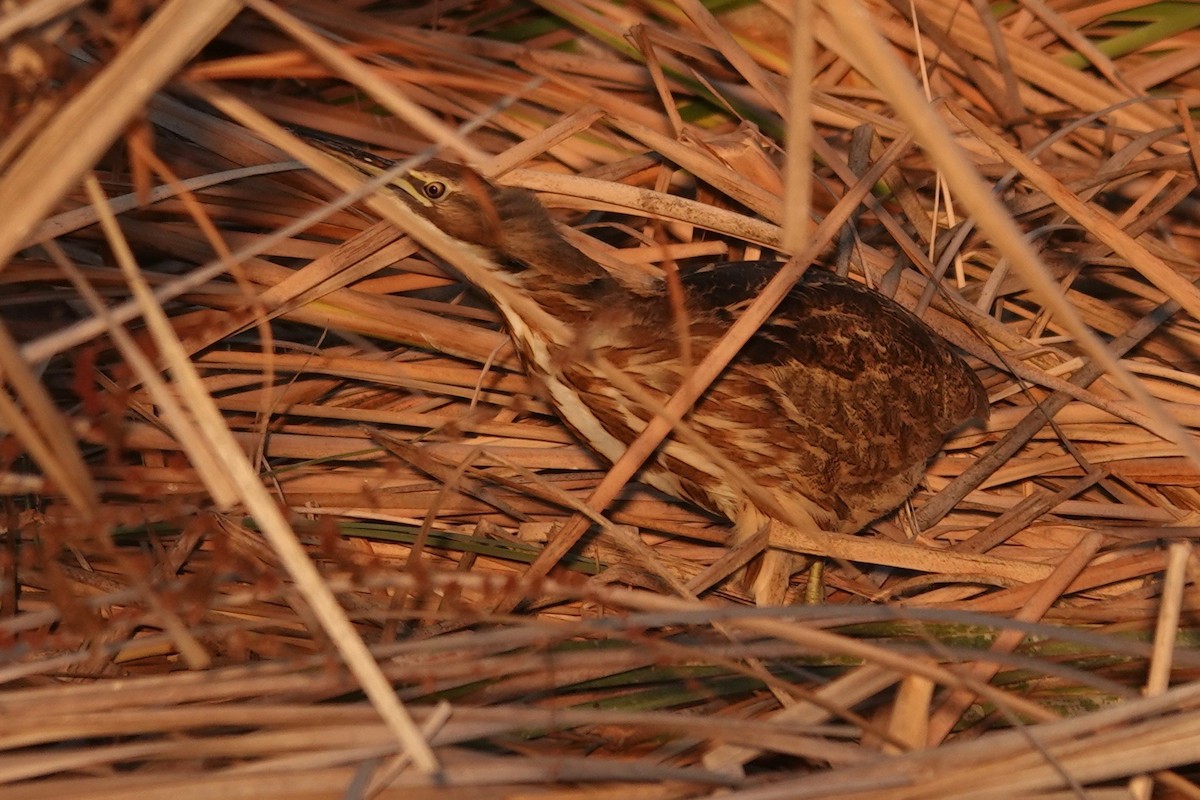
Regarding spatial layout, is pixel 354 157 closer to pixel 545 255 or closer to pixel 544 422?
pixel 545 255

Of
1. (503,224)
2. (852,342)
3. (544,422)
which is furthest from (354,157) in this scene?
(852,342)

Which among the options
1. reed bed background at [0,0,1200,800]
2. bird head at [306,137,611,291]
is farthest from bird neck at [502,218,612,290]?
reed bed background at [0,0,1200,800]

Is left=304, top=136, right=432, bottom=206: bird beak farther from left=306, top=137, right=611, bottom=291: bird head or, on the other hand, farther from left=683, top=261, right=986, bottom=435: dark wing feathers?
left=683, top=261, right=986, bottom=435: dark wing feathers

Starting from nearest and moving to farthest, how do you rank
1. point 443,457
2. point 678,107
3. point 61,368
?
point 61,368 < point 443,457 < point 678,107

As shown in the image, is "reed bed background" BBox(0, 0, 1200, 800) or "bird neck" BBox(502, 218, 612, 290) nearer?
"reed bed background" BBox(0, 0, 1200, 800)

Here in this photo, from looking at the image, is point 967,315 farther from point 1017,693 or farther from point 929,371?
point 1017,693

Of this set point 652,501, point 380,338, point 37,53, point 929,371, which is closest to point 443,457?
point 380,338

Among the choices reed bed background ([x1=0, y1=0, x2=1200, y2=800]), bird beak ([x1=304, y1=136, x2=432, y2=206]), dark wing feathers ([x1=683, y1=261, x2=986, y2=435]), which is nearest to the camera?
reed bed background ([x1=0, y1=0, x2=1200, y2=800])
